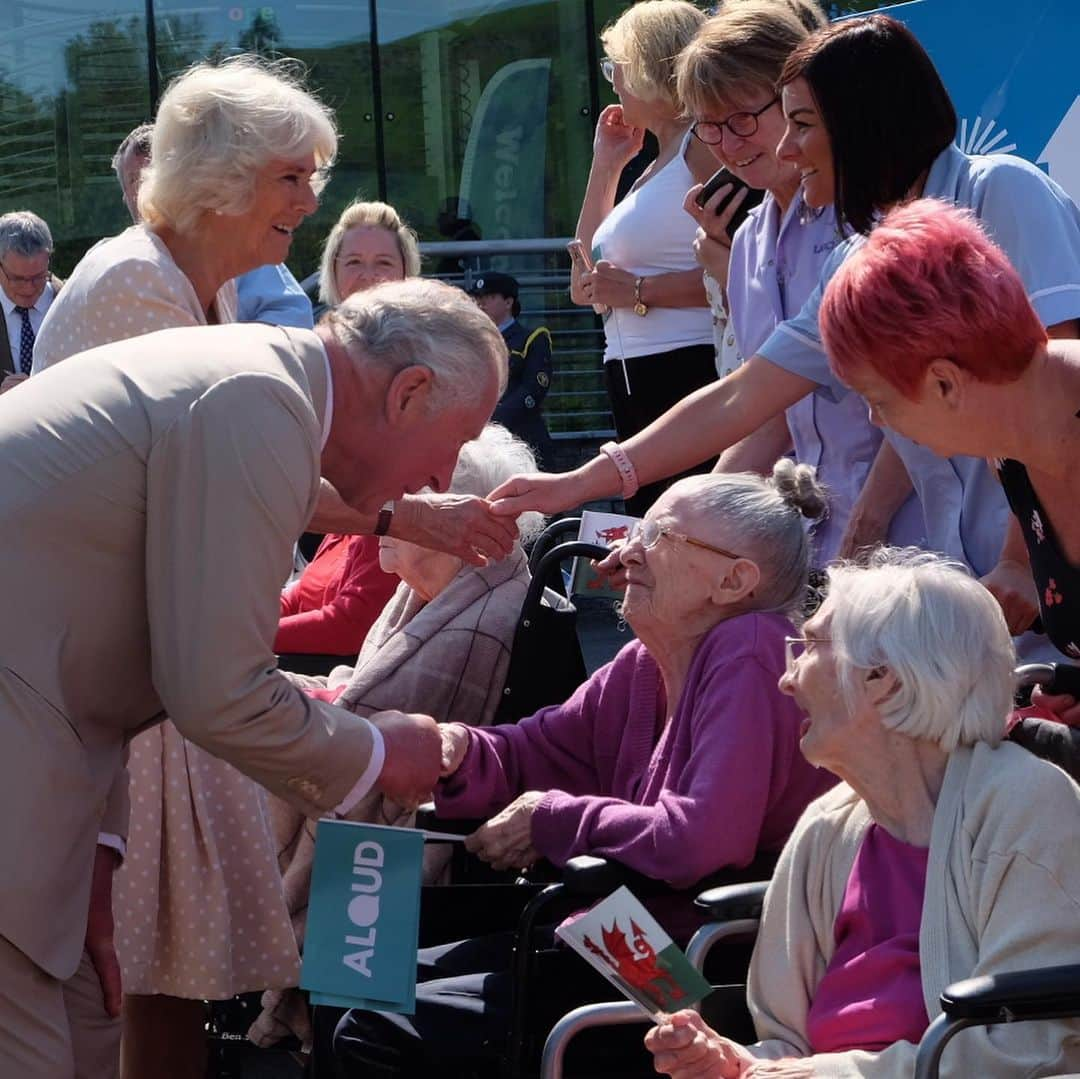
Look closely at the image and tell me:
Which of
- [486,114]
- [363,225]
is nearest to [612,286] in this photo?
[363,225]

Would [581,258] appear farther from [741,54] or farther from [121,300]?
[121,300]

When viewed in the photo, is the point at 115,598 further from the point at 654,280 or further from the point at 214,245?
the point at 654,280

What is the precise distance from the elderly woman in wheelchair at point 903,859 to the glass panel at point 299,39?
10045 mm

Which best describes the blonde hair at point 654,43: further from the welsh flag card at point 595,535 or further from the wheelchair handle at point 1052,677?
the wheelchair handle at point 1052,677

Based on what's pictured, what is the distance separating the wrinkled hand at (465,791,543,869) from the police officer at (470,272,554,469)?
5051 millimetres

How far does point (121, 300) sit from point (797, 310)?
1.55 meters

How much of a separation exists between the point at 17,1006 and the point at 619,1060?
3.44ft

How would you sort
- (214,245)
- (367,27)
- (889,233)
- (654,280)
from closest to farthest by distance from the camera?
(889,233), (214,245), (654,280), (367,27)

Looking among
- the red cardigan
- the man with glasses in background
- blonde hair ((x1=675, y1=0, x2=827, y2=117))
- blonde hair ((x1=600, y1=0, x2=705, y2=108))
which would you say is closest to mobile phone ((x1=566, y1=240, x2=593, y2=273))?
blonde hair ((x1=600, y1=0, x2=705, y2=108))

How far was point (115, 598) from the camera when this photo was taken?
2.44m

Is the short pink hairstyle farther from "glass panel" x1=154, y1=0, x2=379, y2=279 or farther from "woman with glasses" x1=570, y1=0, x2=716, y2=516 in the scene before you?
"glass panel" x1=154, y1=0, x2=379, y2=279

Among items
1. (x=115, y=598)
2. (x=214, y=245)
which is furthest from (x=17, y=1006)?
(x=214, y=245)

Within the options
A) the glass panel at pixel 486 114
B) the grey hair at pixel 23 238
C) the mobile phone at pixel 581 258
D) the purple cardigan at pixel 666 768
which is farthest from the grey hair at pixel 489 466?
the glass panel at pixel 486 114

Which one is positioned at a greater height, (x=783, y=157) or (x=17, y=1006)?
(x=783, y=157)
